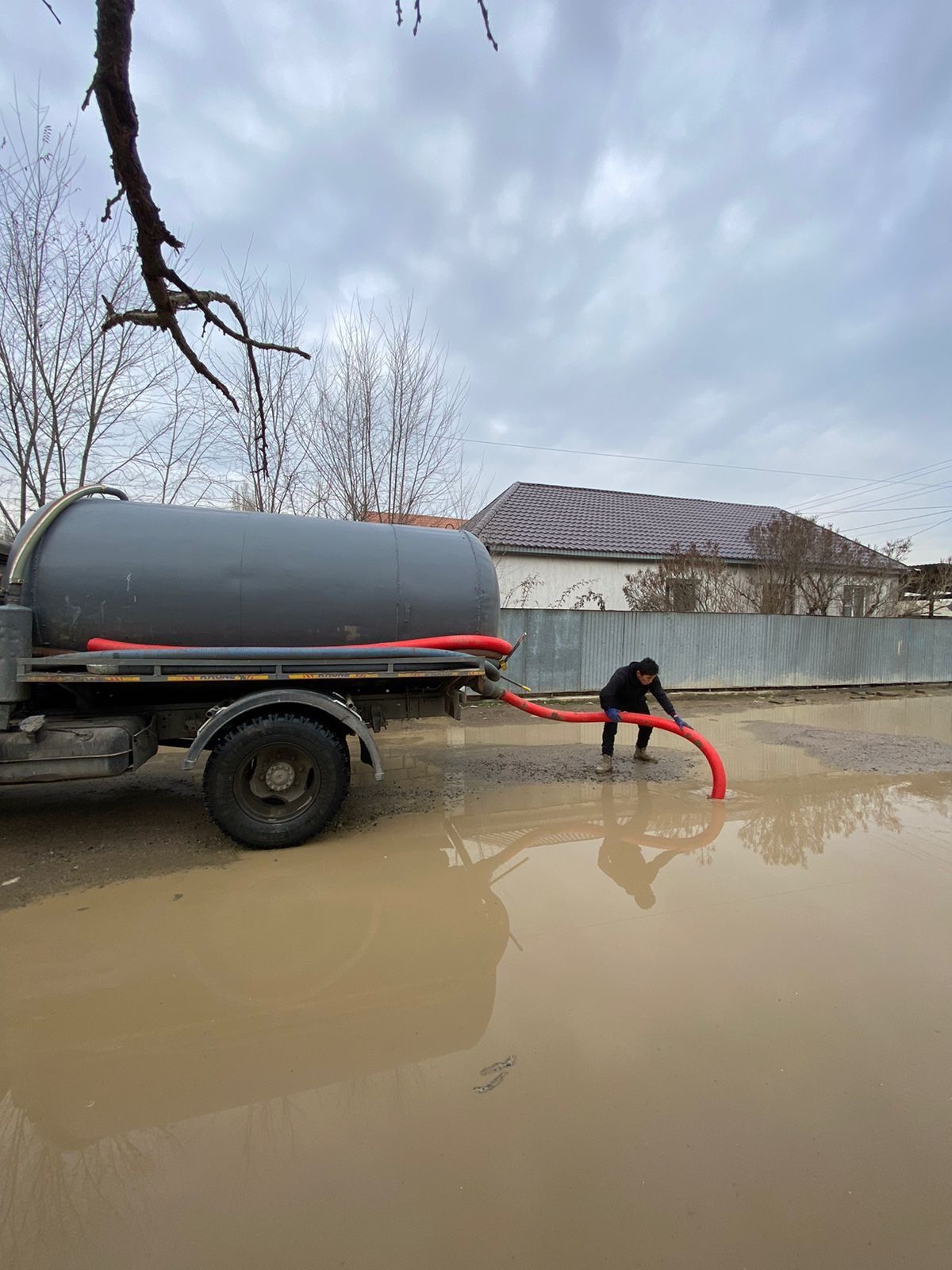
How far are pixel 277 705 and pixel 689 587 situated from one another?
11.7m

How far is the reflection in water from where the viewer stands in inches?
72.3

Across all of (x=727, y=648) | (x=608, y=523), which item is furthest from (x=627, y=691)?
(x=608, y=523)

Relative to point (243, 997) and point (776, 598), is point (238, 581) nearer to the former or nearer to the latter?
point (243, 997)

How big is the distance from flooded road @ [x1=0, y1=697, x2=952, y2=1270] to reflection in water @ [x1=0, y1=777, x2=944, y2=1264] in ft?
Answer: 0.04

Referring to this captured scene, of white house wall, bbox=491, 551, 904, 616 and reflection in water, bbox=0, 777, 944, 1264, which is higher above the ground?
white house wall, bbox=491, 551, 904, 616

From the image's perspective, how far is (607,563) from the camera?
15.2 metres

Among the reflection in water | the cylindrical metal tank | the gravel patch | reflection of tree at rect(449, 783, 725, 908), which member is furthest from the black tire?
the gravel patch

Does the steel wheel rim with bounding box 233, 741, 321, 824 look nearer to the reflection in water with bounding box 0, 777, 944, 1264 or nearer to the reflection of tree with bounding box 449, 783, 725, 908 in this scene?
the reflection in water with bounding box 0, 777, 944, 1264

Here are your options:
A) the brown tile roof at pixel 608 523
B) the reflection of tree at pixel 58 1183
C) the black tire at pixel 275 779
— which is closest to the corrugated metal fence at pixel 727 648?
the brown tile roof at pixel 608 523

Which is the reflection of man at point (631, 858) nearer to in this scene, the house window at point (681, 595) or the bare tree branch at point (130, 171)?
the bare tree branch at point (130, 171)

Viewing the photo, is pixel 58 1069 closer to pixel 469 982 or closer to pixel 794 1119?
pixel 469 982

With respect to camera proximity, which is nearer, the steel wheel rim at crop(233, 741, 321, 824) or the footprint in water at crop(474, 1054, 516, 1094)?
the footprint in water at crop(474, 1054, 516, 1094)

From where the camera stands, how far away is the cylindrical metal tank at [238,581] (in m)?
3.95

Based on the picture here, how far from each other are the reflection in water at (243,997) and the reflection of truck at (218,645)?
2.20 feet
